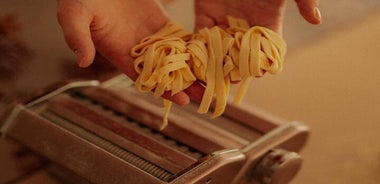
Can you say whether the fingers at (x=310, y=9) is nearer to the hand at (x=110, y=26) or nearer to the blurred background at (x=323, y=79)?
the hand at (x=110, y=26)

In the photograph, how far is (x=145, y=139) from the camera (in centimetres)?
105

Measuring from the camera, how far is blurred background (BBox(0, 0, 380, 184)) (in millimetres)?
1193

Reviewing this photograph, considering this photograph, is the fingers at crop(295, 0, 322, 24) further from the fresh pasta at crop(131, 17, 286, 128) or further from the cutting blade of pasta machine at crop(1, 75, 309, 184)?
the cutting blade of pasta machine at crop(1, 75, 309, 184)

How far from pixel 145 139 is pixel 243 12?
0.81 ft

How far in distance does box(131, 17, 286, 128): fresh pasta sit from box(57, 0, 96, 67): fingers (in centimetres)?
11

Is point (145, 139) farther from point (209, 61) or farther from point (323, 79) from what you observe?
point (323, 79)

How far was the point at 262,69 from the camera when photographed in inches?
36.4

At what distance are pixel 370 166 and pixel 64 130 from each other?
542mm

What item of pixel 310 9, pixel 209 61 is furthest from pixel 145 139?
pixel 310 9

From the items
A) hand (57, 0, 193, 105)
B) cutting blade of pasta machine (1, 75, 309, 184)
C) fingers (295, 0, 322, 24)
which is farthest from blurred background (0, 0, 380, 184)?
fingers (295, 0, 322, 24)

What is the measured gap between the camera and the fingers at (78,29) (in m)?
0.84

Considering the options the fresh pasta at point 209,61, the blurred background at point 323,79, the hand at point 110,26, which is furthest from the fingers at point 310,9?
the blurred background at point 323,79

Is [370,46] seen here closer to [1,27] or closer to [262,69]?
[262,69]

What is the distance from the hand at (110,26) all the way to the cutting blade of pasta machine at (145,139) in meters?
0.12
